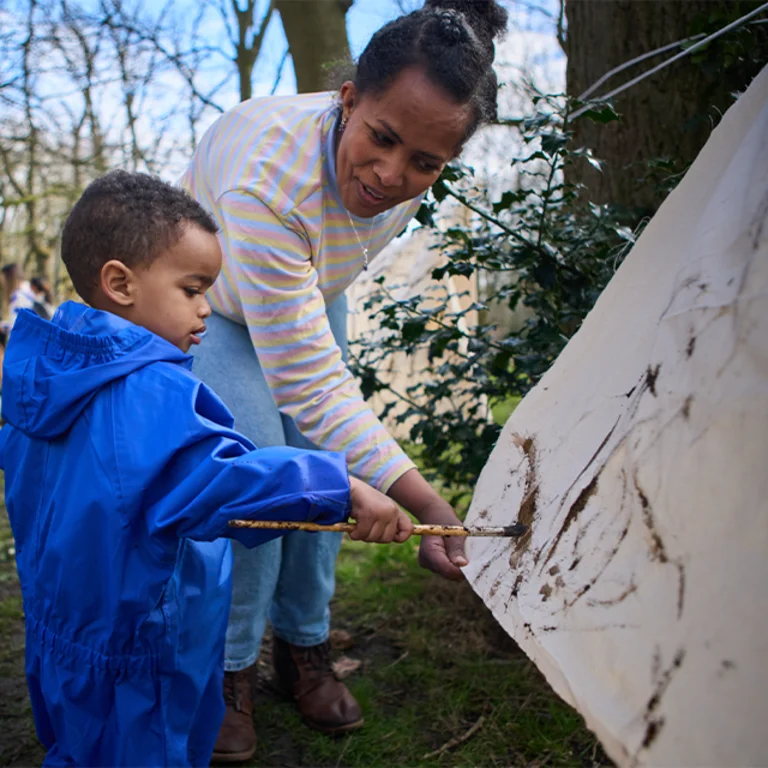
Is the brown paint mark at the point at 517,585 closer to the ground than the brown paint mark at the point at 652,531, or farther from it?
closer to the ground

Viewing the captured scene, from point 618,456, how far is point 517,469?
39 cm

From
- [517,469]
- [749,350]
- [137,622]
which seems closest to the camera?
[749,350]

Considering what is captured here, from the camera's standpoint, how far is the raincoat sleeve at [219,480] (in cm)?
130

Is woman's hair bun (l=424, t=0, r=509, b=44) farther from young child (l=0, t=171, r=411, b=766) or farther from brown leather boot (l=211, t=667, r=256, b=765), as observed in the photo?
brown leather boot (l=211, t=667, r=256, b=765)

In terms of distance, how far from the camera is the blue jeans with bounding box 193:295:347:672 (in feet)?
6.88

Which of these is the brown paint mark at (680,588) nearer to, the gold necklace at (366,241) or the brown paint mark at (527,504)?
the brown paint mark at (527,504)

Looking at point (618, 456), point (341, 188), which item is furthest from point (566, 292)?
point (618, 456)

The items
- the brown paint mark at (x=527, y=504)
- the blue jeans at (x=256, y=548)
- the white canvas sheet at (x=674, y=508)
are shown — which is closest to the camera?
the white canvas sheet at (x=674, y=508)

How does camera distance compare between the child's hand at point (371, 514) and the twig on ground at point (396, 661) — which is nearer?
the child's hand at point (371, 514)

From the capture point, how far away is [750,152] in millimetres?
1213

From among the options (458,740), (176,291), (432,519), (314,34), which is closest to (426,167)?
(176,291)

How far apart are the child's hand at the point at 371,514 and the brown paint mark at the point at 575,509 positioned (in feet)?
0.89

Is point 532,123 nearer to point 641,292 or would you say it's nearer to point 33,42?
point 641,292

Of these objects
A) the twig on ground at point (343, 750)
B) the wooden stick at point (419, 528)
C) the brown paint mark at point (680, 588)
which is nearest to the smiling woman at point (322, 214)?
the wooden stick at point (419, 528)
